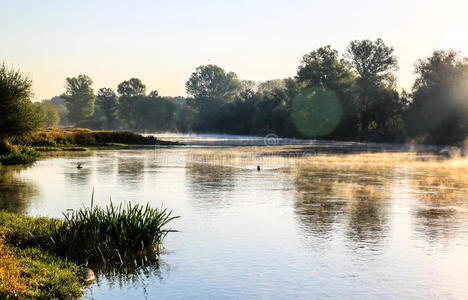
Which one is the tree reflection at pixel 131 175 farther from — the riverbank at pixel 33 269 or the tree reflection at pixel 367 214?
the riverbank at pixel 33 269

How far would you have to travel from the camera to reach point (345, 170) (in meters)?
31.4

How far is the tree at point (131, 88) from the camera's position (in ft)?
611

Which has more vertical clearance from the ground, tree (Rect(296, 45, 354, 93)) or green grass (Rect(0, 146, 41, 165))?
tree (Rect(296, 45, 354, 93))

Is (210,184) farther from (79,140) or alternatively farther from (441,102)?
(441,102)

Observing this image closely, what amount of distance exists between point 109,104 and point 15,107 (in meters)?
148

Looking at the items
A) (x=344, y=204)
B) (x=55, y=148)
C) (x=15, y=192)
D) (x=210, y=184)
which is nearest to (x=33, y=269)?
(x=344, y=204)

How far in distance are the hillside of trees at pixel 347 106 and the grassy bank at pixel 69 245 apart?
2716cm

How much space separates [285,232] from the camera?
1334 centimetres

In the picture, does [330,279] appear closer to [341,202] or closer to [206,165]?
[341,202]

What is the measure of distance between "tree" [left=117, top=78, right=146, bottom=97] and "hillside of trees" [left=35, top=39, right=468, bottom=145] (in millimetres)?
3737

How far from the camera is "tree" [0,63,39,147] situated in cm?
3450

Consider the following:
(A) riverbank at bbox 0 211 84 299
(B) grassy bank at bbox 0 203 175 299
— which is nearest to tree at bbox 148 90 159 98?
(B) grassy bank at bbox 0 203 175 299

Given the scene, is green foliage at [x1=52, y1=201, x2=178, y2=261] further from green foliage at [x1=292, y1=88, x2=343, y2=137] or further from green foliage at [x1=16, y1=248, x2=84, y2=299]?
green foliage at [x1=292, y1=88, x2=343, y2=137]

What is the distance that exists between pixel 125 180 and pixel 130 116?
164 meters
